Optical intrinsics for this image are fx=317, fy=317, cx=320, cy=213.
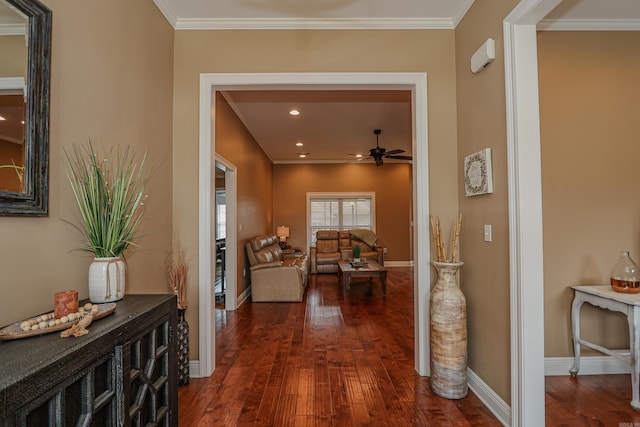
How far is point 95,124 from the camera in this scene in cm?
175

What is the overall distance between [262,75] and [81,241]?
187 cm

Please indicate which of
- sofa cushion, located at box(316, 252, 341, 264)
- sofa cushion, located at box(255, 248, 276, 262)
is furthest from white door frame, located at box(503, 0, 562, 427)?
sofa cushion, located at box(316, 252, 341, 264)

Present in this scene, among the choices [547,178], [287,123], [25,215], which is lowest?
[25,215]

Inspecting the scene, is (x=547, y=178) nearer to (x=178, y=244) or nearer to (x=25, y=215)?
(x=178, y=244)

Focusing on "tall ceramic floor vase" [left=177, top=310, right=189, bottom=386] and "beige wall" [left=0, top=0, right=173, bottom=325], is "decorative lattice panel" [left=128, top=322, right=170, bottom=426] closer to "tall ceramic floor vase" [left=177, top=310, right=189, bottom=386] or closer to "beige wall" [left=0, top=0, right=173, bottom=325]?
"beige wall" [left=0, top=0, right=173, bottom=325]

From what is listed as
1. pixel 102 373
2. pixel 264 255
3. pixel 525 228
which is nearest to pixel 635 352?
pixel 525 228

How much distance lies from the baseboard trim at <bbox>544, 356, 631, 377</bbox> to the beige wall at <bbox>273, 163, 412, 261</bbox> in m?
6.51

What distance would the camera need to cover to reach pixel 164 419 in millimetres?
1602

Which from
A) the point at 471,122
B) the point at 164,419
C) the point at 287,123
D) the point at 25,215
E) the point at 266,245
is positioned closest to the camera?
the point at 25,215

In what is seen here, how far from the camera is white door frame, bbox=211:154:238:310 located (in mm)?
4746

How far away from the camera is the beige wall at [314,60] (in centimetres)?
271

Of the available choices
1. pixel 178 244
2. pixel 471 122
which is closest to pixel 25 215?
pixel 178 244

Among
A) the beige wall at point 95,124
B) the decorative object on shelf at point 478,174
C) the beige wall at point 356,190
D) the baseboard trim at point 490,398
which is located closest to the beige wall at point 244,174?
the beige wall at point 356,190

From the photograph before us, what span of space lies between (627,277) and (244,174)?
16.3ft
